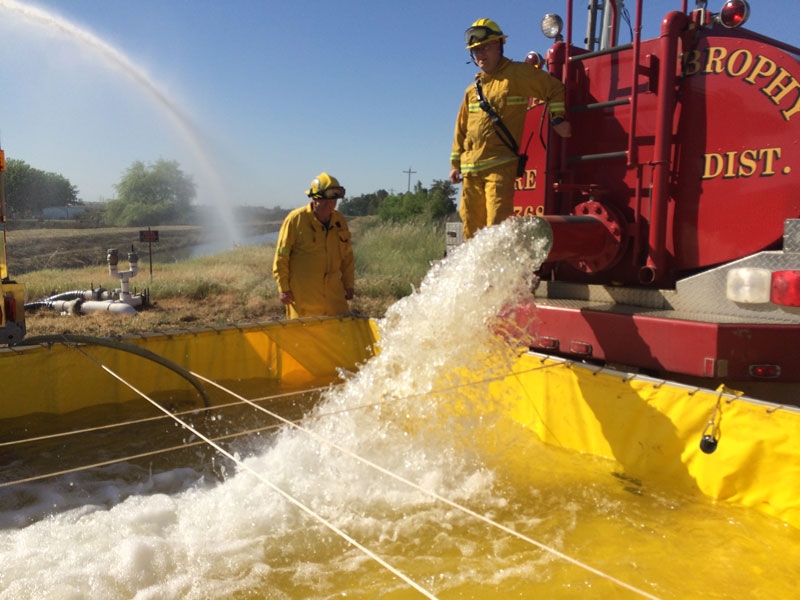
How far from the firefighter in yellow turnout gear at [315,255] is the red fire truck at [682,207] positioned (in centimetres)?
250

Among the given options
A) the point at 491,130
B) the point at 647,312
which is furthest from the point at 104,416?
the point at 647,312

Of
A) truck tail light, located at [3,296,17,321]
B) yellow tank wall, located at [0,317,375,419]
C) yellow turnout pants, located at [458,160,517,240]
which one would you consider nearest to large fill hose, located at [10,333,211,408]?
yellow tank wall, located at [0,317,375,419]

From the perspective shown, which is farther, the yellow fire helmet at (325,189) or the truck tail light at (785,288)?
the yellow fire helmet at (325,189)

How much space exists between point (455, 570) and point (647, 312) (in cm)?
234

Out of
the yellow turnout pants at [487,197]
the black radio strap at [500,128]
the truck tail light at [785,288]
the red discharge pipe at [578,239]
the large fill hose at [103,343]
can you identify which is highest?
the black radio strap at [500,128]

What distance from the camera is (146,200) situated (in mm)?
63500

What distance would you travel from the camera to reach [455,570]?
2.87m

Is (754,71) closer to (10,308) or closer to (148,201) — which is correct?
(10,308)

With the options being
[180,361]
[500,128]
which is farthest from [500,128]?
[180,361]

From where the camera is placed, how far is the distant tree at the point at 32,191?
4228cm

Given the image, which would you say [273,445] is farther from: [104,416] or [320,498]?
[104,416]

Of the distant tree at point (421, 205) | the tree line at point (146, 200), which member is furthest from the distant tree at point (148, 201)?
the distant tree at point (421, 205)

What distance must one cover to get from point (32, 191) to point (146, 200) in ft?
44.1

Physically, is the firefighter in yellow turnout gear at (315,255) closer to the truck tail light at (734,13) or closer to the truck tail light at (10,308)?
the truck tail light at (10,308)
